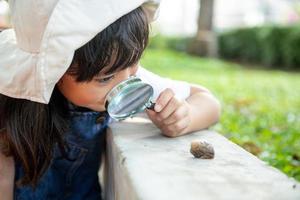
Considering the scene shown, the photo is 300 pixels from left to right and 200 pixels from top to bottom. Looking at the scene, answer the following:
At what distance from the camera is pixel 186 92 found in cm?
166

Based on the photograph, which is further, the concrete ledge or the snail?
the snail

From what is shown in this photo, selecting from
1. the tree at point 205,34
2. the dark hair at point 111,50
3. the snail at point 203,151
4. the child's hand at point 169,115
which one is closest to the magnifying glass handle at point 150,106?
the child's hand at point 169,115

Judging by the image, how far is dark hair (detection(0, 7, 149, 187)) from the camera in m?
1.28

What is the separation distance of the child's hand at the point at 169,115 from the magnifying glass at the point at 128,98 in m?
0.05

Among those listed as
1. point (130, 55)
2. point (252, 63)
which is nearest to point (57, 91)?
point (130, 55)

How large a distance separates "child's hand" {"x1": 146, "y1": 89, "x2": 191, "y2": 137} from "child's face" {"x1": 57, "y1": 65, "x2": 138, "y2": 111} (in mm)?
117

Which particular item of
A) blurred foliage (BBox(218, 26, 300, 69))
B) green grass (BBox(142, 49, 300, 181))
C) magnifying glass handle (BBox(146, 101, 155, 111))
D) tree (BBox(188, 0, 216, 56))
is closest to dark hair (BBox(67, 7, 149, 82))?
magnifying glass handle (BBox(146, 101, 155, 111))

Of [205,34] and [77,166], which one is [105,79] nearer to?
[77,166]

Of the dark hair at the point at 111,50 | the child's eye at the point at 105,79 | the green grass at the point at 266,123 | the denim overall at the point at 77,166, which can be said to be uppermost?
the dark hair at the point at 111,50

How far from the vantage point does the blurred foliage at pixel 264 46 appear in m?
10.5

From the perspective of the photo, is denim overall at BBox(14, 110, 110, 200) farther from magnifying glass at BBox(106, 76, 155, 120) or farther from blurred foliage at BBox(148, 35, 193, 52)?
blurred foliage at BBox(148, 35, 193, 52)

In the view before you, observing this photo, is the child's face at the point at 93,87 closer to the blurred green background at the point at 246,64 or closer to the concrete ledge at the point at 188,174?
the concrete ledge at the point at 188,174

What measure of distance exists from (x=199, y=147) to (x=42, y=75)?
404mm

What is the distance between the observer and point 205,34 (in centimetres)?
1198
